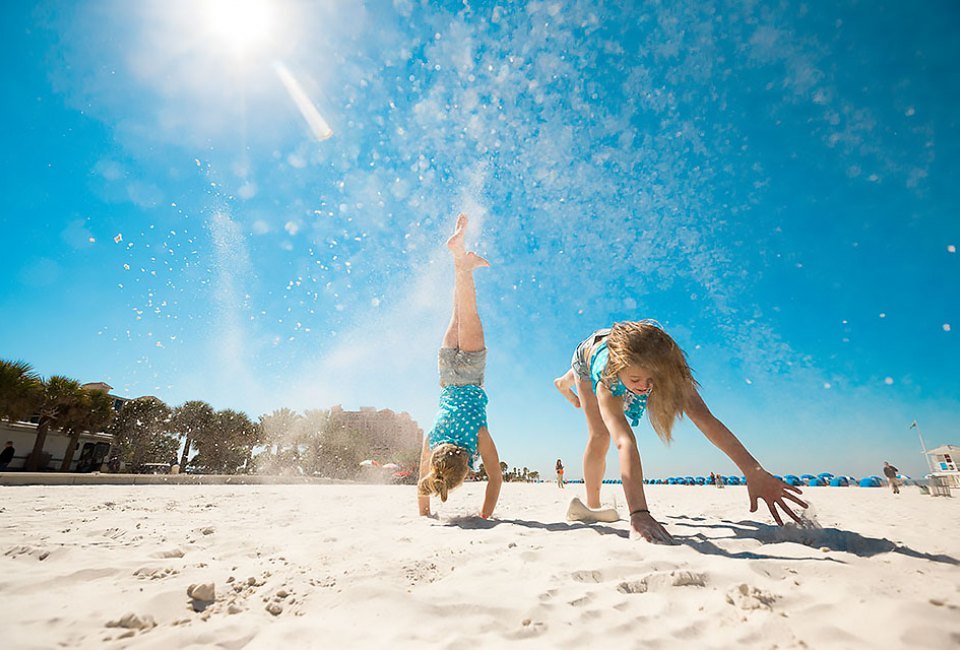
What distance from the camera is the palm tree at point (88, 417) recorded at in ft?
69.4

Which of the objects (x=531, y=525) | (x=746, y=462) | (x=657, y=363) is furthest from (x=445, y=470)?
(x=746, y=462)

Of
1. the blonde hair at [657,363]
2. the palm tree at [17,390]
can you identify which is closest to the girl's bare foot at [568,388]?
the blonde hair at [657,363]

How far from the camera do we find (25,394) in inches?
696

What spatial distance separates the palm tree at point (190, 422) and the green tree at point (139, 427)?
77cm

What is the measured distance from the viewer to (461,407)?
3.90 metres

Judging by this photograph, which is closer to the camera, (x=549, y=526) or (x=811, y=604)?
(x=811, y=604)

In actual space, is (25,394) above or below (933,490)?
above

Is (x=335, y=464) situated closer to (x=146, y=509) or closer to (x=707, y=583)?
(x=146, y=509)

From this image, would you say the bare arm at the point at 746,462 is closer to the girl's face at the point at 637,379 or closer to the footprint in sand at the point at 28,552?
the girl's face at the point at 637,379

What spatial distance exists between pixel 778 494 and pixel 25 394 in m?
26.4

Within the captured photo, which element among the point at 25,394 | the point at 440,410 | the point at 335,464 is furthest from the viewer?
the point at 335,464

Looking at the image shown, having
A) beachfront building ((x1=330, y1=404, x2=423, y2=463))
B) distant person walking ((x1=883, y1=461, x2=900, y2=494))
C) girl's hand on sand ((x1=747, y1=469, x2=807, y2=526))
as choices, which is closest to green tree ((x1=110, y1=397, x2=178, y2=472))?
beachfront building ((x1=330, y1=404, x2=423, y2=463))

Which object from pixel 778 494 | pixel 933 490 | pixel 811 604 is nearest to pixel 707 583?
pixel 811 604

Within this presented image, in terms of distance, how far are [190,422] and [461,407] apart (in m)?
41.2
